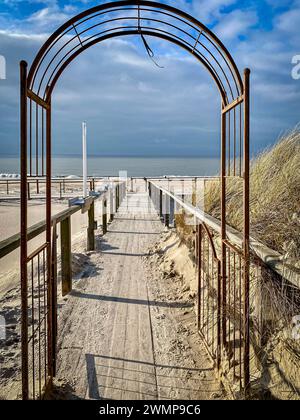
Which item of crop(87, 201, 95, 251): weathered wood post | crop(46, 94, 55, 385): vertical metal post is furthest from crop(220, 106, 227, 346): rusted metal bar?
crop(87, 201, 95, 251): weathered wood post

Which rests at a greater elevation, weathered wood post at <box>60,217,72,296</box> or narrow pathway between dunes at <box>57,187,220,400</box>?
weathered wood post at <box>60,217,72,296</box>

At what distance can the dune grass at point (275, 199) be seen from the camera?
2541 millimetres

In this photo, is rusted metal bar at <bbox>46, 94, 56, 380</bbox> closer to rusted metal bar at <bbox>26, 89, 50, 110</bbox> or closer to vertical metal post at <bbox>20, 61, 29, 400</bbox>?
rusted metal bar at <bbox>26, 89, 50, 110</bbox>

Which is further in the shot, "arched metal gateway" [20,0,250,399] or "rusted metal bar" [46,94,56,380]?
"rusted metal bar" [46,94,56,380]

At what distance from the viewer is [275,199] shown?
10.5ft

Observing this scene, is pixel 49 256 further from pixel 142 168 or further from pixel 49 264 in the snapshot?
pixel 142 168

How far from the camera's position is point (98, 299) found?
12.8 ft

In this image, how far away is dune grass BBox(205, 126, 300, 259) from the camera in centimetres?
254

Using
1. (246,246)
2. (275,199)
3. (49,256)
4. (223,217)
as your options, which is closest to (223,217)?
(223,217)

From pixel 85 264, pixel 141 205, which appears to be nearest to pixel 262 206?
pixel 85 264

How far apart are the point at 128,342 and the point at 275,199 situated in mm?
1736

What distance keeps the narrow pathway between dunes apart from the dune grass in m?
1.03

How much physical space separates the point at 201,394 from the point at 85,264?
10.2ft
